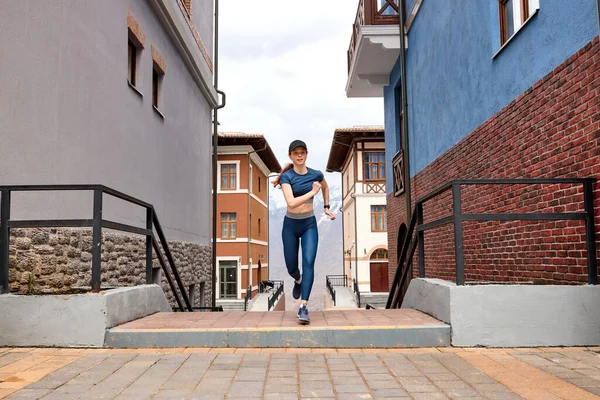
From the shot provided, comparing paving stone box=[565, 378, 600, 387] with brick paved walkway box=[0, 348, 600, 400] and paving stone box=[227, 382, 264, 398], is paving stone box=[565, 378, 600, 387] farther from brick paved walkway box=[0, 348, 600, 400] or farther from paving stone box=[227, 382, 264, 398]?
paving stone box=[227, 382, 264, 398]

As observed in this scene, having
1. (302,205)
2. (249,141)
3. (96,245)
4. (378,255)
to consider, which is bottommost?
(378,255)

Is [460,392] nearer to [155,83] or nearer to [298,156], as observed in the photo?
[298,156]

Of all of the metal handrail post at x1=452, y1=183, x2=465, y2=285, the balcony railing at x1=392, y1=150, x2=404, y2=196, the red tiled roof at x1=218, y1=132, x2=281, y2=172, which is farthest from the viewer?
the red tiled roof at x1=218, y1=132, x2=281, y2=172

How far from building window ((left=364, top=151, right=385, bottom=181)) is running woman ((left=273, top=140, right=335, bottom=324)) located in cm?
2586

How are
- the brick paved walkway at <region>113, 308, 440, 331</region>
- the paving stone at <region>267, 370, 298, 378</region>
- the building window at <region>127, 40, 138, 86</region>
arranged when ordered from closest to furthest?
1. the paving stone at <region>267, 370, 298, 378</region>
2. the brick paved walkway at <region>113, 308, 440, 331</region>
3. the building window at <region>127, 40, 138, 86</region>

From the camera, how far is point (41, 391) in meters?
3.15

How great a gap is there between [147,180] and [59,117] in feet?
11.9

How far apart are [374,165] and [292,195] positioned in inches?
1033

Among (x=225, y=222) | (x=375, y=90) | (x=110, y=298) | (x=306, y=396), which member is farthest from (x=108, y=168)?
(x=225, y=222)

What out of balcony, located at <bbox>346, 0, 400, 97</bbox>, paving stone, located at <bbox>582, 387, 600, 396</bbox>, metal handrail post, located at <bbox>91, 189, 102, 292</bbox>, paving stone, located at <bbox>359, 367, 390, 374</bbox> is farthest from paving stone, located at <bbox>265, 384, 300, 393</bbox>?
balcony, located at <bbox>346, 0, 400, 97</bbox>

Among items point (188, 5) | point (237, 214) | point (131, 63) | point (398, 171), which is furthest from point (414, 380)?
point (237, 214)

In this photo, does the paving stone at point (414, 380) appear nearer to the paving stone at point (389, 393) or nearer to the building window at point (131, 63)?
the paving stone at point (389, 393)

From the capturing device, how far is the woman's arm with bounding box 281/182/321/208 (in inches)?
202

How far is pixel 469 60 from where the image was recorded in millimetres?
8242
